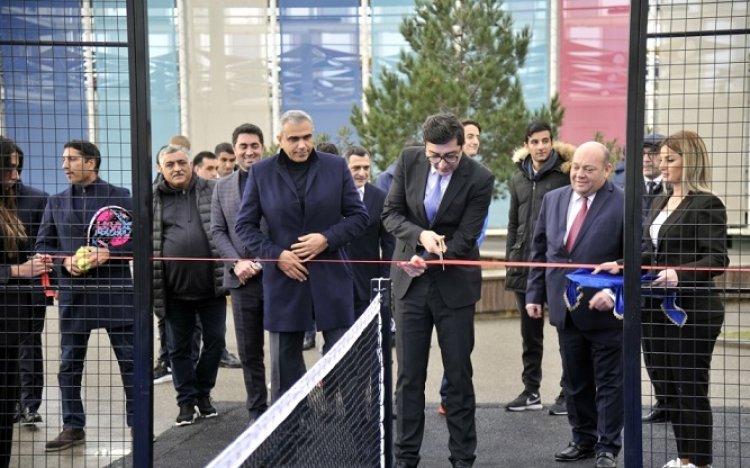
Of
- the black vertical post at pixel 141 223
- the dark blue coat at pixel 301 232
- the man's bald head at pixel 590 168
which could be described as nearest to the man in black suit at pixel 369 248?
the dark blue coat at pixel 301 232

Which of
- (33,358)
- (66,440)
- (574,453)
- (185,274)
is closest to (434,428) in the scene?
(574,453)

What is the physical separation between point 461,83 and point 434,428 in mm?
7754

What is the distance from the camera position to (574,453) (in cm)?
634

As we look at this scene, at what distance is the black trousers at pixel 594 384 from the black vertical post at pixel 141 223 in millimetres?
2650

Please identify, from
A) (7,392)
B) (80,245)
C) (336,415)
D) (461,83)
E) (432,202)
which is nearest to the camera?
(336,415)

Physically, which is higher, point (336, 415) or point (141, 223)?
point (141, 223)

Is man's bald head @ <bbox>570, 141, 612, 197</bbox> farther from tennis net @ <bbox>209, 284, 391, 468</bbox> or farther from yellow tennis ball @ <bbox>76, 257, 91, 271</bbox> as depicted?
yellow tennis ball @ <bbox>76, 257, 91, 271</bbox>

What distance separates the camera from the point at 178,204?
753 centimetres

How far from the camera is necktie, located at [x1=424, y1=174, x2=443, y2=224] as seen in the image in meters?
5.99

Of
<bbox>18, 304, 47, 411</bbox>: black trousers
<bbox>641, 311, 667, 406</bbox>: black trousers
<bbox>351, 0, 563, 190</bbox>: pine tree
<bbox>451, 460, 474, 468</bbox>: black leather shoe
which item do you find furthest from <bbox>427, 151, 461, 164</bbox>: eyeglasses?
<bbox>351, 0, 563, 190</bbox>: pine tree

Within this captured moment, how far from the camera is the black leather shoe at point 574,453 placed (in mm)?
6332

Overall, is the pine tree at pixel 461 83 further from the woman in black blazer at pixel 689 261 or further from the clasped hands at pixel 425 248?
the woman in black blazer at pixel 689 261

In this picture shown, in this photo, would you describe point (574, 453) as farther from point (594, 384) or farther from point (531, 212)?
point (531, 212)

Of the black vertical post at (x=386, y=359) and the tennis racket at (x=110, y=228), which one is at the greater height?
the tennis racket at (x=110, y=228)
